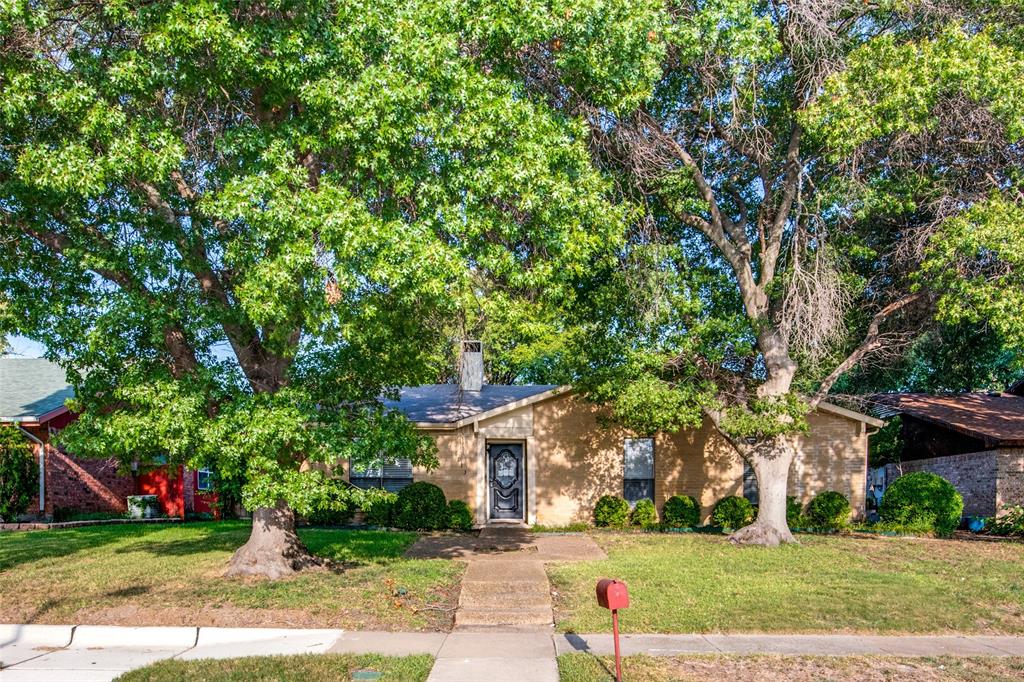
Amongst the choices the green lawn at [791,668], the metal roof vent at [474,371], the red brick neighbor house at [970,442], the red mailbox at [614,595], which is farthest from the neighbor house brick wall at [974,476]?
the red mailbox at [614,595]

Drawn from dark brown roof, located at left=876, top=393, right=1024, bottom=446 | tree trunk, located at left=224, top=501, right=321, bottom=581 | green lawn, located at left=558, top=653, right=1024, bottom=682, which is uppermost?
dark brown roof, located at left=876, top=393, right=1024, bottom=446

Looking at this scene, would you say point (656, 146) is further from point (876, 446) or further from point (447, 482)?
point (876, 446)

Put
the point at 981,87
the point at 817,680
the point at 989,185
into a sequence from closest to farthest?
the point at 817,680, the point at 981,87, the point at 989,185

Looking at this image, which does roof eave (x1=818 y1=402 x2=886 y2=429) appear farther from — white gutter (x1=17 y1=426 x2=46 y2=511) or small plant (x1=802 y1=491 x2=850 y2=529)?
white gutter (x1=17 y1=426 x2=46 y2=511)

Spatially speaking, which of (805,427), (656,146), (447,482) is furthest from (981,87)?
(447,482)

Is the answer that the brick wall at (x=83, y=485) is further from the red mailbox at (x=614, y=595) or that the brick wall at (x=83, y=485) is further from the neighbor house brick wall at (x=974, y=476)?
the neighbor house brick wall at (x=974, y=476)

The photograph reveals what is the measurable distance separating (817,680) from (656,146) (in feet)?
33.7

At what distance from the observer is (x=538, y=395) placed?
20.0 m

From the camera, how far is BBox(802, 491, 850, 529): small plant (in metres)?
19.4

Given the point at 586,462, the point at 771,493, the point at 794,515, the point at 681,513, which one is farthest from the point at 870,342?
the point at 586,462

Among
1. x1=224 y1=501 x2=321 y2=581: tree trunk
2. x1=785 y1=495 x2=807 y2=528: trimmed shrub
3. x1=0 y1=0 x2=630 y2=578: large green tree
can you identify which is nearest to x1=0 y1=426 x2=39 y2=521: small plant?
x1=224 y1=501 x2=321 y2=581: tree trunk

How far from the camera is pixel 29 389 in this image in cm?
2173

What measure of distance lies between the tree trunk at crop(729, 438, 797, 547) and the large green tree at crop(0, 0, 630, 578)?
778 cm

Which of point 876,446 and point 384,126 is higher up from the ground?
point 384,126
